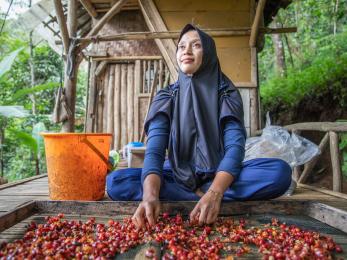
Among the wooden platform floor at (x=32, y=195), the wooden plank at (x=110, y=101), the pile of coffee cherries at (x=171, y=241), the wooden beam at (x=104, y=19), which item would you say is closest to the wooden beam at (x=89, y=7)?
the wooden plank at (x=110, y=101)

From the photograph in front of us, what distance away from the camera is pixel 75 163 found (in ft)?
7.58

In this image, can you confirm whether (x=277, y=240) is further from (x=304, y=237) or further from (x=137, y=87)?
(x=137, y=87)

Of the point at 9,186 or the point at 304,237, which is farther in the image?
the point at 9,186

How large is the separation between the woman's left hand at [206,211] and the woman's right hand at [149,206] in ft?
0.64

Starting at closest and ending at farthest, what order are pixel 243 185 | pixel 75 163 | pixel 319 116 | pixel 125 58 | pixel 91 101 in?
1. pixel 243 185
2. pixel 75 163
3. pixel 125 58
4. pixel 91 101
5. pixel 319 116

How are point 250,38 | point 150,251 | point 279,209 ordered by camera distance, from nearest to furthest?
1. point 150,251
2. point 279,209
3. point 250,38

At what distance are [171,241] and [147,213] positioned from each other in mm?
263

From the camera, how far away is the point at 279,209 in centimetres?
199

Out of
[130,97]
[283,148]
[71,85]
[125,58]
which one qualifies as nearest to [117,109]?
[130,97]

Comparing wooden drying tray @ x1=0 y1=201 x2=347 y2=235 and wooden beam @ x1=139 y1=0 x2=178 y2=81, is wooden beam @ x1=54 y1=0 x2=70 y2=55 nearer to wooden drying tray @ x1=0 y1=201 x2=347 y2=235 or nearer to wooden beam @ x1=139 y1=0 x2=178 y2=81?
wooden beam @ x1=139 y1=0 x2=178 y2=81

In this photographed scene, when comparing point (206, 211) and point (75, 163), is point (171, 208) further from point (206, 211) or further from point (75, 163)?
point (75, 163)

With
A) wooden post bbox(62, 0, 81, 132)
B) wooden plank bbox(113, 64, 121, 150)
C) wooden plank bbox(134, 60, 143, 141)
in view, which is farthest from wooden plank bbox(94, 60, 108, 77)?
wooden post bbox(62, 0, 81, 132)

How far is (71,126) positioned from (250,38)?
281cm

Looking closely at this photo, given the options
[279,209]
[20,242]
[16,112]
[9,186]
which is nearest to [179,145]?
[279,209]
